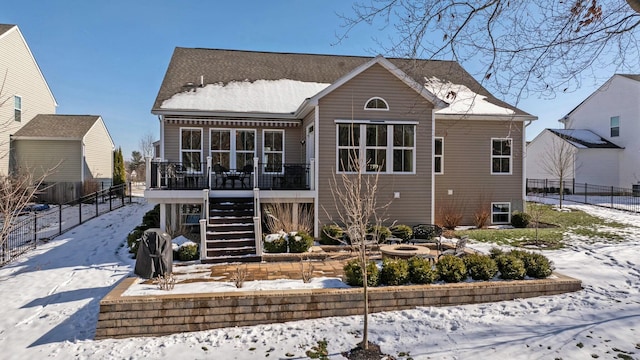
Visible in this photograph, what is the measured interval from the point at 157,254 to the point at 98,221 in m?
9.38

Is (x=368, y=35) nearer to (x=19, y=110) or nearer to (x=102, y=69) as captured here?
(x=102, y=69)

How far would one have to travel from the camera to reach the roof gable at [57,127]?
68.9 ft

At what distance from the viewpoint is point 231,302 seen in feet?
20.5

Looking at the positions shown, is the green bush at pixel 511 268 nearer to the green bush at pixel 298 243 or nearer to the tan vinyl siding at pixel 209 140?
the green bush at pixel 298 243

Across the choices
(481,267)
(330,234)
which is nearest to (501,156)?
(330,234)

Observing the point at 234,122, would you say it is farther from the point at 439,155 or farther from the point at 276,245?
the point at 439,155

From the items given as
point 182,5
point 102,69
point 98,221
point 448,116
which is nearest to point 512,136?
point 448,116

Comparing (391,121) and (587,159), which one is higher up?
(391,121)

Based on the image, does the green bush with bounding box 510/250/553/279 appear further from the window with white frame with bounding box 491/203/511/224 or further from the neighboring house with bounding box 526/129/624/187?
the neighboring house with bounding box 526/129/624/187

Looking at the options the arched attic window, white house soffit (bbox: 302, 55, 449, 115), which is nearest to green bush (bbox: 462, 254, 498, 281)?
white house soffit (bbox: 302, 55, 449, 115)

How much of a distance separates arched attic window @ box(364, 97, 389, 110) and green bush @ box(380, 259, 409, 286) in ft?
21.8

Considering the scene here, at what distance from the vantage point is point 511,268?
735cm

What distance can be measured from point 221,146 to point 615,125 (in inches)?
1139

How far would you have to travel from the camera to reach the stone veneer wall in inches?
237
